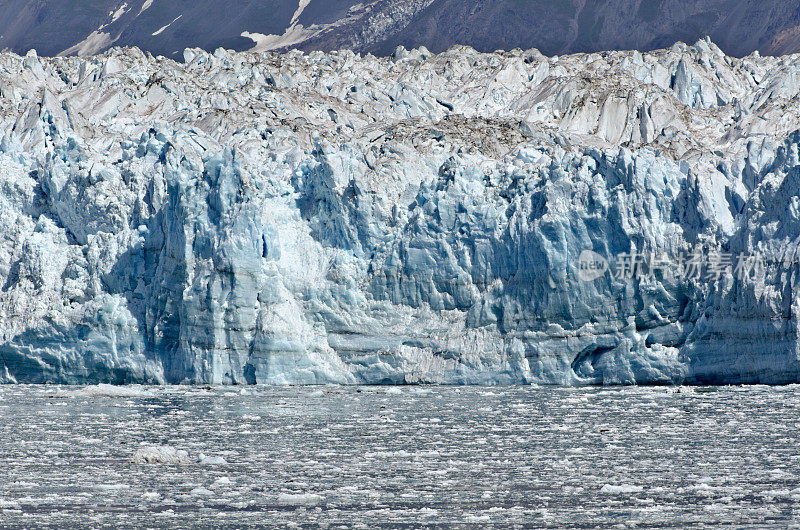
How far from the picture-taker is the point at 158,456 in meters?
13.9

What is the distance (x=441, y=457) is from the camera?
46.5ft

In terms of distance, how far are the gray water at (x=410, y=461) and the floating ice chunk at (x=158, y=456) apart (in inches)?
5.5

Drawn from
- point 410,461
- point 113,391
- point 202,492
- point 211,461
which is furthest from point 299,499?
point 113,391

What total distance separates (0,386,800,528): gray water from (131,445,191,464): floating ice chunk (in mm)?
139

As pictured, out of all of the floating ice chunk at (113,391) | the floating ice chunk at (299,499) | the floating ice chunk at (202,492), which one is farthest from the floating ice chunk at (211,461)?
the floating ice chunk at (113,391)

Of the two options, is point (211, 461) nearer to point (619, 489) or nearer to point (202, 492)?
point (202, 492)

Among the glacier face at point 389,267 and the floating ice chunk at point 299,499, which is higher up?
the glacier face at point 389,267

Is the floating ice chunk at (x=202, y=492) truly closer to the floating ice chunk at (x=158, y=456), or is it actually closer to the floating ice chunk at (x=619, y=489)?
the floating ice chunk at (x=158, y=456)

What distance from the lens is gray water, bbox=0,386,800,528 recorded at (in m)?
10.5

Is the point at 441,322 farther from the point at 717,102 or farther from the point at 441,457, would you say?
the point at 717,102

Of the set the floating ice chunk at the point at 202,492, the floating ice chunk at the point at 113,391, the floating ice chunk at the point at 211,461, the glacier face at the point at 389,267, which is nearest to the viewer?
the floating ice chunk at the point at 202,492

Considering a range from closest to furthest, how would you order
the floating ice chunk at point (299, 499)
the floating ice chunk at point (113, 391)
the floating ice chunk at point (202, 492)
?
the floating ice chunk at point (299, 499)
the floating ice chunk at point (202, 492)
the floating ice chunk at point (113, 391)

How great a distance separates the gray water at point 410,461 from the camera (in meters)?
→ 10.5

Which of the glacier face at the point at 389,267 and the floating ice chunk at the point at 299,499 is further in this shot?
the glacier face at the point at 389,267
